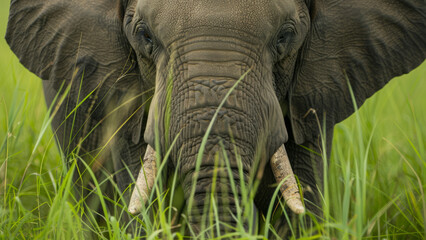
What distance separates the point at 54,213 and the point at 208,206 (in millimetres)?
528

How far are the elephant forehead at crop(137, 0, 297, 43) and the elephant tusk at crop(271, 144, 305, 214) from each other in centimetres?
47

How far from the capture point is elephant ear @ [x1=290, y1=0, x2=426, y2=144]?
4082 millimetres

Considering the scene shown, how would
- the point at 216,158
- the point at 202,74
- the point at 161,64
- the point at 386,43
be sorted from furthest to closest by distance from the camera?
the point at 386,43
the point at 161,64
the point at 202,74
the point at 216,158

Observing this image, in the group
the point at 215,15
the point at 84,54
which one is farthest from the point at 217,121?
the point at 84,54

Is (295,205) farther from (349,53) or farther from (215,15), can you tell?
(349,53)

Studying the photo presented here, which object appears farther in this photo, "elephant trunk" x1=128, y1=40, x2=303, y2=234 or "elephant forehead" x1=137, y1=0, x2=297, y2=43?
"elephant forehead" x1=137, y1=0, x2=297, y2=43

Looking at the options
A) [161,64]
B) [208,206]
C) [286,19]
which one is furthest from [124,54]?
[208,206]

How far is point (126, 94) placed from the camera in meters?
4.11

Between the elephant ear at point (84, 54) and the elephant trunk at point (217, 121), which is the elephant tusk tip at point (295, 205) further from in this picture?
the elephant ear at point (84, 54)

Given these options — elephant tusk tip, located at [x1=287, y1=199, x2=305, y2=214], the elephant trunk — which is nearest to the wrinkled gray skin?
the elephant trunk

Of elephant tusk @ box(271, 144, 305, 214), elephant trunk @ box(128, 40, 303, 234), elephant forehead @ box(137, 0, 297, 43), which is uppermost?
elephant forehead @ box(137, 0, 297, 43)

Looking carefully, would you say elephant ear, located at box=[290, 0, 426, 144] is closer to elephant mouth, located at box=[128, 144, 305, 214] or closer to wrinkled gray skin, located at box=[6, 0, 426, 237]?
wrinkled gray skin, located at box=[6, 0, 426, 237]

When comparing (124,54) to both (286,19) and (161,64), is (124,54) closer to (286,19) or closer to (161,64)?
(161,64)

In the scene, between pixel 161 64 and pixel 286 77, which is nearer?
pixel 161 64
